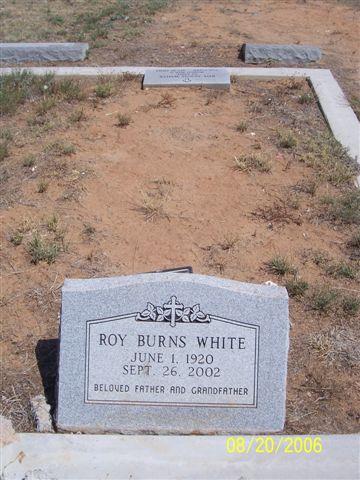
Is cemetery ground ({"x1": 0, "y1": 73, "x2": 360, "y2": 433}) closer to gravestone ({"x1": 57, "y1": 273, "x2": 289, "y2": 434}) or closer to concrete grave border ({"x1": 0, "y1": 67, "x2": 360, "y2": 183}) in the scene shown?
concrete grave border ({"x1": 0, "y1": 67, "x2": 360, "y2": 183})

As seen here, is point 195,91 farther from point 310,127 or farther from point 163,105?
point 310,127

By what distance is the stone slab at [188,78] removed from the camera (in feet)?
30.5

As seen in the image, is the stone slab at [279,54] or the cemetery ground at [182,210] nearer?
the cemetery ground at [182,210]

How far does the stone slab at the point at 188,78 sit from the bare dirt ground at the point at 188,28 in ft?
2.62

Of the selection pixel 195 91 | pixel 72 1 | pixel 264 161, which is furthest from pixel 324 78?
pixel 72 1

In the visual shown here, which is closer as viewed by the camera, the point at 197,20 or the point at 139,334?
the point at 139,334

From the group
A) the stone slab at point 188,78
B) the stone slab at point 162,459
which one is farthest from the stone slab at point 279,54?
the stone slab at point 162,459

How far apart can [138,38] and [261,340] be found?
8907 millimetres

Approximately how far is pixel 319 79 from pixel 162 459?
23.4ft

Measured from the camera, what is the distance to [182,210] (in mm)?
6375

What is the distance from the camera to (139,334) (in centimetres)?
380

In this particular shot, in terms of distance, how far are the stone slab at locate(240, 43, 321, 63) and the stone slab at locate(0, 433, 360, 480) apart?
7595 mm
